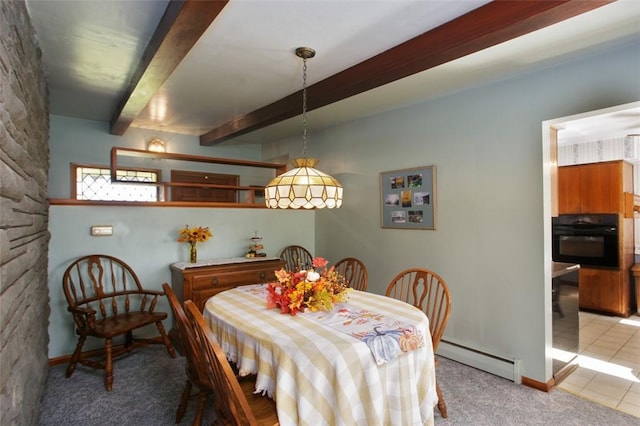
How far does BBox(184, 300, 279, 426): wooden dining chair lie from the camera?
1306 millimetres

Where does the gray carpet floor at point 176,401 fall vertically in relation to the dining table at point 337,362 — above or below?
below

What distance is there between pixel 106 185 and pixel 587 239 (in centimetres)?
667

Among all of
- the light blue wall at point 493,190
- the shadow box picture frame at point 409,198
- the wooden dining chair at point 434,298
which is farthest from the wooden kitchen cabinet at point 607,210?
the wooden dining chair at point 434,298

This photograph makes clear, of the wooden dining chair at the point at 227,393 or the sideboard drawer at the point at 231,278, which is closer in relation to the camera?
the wooden dining chair at the point at 227,393

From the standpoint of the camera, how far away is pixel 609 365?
117 inches

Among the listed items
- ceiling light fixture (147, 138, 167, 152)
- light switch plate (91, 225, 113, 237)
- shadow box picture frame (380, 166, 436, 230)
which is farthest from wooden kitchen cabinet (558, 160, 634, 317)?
ceiling light fixture (147, 138, 167, 152)

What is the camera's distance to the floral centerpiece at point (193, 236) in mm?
3312

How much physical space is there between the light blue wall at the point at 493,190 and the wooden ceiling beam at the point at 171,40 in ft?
7.60

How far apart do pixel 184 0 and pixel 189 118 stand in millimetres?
2651

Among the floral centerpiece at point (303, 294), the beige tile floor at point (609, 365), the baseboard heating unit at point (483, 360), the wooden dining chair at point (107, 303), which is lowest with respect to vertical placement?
the beige tile floor at point (609, 365)

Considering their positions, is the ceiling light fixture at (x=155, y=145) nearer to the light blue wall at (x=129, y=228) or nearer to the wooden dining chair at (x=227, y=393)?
the light blue wall at (x=129, y=228)

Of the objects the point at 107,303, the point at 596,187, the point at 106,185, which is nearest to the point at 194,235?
the point at 107,303

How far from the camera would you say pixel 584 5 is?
1.50 metres

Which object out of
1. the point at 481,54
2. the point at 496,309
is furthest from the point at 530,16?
the point at 496,309
